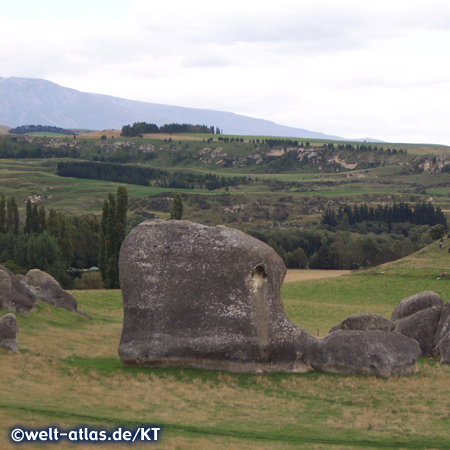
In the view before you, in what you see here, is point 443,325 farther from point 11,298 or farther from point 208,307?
point 11,298

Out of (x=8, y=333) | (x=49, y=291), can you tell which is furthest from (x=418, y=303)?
(x=49, y=291)

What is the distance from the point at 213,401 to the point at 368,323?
10.3 m

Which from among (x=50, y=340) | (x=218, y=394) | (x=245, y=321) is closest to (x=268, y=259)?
(x=245, y=321)

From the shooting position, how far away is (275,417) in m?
21.2

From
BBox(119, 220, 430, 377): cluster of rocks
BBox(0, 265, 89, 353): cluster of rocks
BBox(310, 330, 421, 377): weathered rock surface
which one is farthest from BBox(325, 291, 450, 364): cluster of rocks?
BBox(0, 265, 89, 353): cluster of rocks

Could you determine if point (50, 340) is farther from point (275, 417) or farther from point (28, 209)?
point (28, 209)

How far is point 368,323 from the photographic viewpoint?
1210 inches

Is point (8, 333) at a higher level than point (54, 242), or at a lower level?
higher

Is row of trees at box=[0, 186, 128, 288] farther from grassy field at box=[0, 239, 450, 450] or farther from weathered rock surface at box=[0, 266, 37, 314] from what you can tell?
grassy field at box=[0, 239, 450, 450]

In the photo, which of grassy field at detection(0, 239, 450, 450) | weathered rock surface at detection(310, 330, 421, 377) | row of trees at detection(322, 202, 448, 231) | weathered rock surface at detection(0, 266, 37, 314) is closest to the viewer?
grassy field at detection(0, 239, 450, 450)

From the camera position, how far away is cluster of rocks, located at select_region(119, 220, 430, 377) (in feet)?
90.9

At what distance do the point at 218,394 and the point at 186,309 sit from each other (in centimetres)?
500

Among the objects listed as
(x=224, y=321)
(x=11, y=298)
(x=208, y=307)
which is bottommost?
(x=11, y=298)

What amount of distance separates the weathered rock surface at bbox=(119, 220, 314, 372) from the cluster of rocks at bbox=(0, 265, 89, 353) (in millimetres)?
4690
